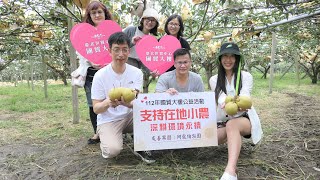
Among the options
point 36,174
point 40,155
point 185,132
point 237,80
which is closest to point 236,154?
point 185,132

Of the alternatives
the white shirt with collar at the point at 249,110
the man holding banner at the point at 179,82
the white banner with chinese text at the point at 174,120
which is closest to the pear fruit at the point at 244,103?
the white shirt with collar at the point at 249,110

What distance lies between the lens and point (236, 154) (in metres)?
2.22

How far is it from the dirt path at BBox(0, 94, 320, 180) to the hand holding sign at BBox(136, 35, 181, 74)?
34.4 inches

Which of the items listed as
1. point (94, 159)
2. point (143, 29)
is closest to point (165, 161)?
point (94, 159)

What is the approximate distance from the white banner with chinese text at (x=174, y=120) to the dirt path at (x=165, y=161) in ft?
0.65

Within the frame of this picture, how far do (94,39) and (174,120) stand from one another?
1148mm

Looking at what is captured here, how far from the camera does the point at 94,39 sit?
2.87 metres

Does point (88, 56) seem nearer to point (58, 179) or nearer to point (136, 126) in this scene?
point (136, 126)

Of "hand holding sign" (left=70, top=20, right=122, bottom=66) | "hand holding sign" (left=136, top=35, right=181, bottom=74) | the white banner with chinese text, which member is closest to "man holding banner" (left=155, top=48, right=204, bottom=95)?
the white banner with chinese text

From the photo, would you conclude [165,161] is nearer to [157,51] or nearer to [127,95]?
[127,95]

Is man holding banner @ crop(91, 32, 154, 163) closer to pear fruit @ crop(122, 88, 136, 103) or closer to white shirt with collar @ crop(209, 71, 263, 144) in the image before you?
pear fruit @ crop(122, 88, 136, 103)

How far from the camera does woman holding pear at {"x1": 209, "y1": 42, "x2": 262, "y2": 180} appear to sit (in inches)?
92.1

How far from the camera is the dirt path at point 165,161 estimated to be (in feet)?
7.74

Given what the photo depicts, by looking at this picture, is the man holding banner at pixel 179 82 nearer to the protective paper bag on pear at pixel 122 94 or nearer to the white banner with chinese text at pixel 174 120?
the white banner with chinese text at pixel 174 120
